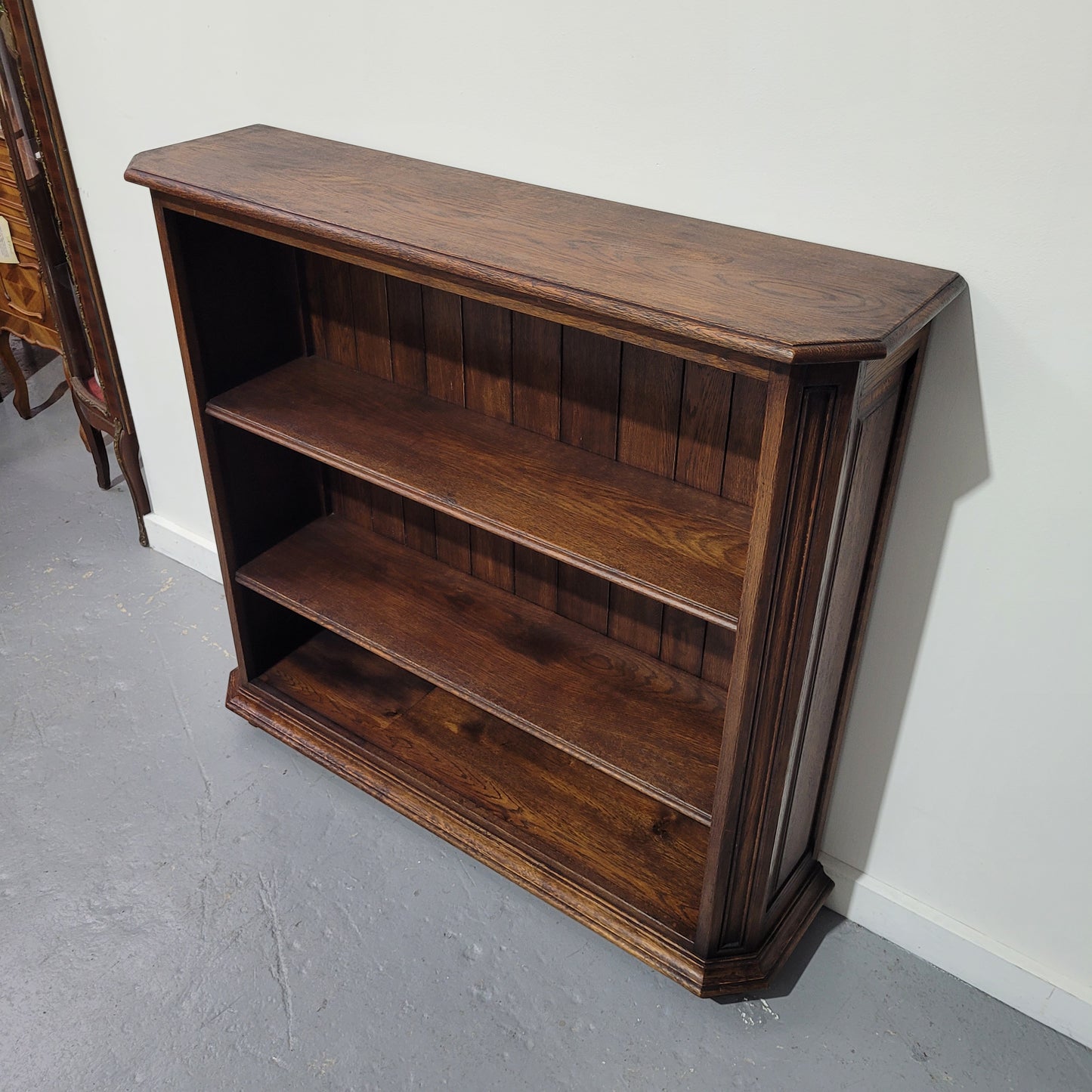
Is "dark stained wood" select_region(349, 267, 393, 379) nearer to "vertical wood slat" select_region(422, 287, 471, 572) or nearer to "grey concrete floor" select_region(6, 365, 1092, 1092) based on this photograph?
"vertical wood slat" select_region(422, 287, 471, 572)

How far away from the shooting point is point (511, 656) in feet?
6.75

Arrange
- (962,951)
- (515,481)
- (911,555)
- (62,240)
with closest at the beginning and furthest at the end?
(911,555), (515,481), (962,951), (62,240)

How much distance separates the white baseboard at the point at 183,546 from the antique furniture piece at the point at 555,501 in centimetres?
56

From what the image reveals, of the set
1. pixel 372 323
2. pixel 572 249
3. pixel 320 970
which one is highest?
pixel 572 249

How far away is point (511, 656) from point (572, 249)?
85 centimetres

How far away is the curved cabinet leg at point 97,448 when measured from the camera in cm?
308

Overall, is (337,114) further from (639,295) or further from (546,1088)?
(546,1088)

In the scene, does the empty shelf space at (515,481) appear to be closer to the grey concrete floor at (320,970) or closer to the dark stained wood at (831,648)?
the dark stained wood at (831,648)

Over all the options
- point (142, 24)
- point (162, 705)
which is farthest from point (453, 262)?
point (162, 705)

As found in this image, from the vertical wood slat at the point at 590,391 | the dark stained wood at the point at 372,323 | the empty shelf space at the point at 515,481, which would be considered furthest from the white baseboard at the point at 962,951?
the dark stained wood at the point at 372,323

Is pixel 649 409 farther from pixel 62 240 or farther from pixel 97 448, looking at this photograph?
pixel 97 448

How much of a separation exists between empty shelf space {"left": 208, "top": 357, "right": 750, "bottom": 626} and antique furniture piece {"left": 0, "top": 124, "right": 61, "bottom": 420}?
4.94 feet

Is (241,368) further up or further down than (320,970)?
further up

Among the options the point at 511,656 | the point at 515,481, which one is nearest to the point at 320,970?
the point at 511,656
